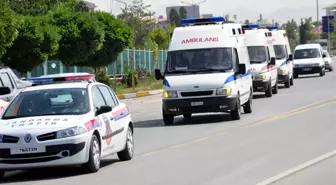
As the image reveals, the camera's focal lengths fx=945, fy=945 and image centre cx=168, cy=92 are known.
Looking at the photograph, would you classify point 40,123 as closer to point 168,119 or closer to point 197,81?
point 197,81

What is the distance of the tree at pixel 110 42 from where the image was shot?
4988 centimetres

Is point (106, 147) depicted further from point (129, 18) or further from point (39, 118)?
point (129, 18)

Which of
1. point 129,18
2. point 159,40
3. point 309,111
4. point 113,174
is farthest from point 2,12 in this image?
point 129,18

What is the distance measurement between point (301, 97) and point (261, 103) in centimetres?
291

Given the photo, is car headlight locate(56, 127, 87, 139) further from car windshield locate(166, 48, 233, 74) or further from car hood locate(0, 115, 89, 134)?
car windshield locate(166, 48, 233, 74)

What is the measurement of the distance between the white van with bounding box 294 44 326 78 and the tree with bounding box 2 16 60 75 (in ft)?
56.9

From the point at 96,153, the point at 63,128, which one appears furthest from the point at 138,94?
the point at 63,128

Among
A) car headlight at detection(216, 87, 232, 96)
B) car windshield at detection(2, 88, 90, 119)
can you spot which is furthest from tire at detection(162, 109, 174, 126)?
car windshield at detection(2, 88, 90, 119)

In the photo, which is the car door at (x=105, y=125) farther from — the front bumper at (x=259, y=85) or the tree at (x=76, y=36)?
the tree at (x=76, y=36)

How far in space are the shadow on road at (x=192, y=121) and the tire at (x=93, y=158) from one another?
10.3 metres

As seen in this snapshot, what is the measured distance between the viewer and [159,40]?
86250 mm

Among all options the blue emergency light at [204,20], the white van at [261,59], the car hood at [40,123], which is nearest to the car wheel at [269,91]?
the white van at [261,59]

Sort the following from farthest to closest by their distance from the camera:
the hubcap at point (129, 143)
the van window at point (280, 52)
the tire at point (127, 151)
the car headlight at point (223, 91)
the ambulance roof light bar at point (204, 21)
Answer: the van window at point (280, 52)
the ambulance roof light bar at point (204, 21)
the car headlight at point (223, 91)
the hubcap at point (129, 143)
the tire at point (127, 151)

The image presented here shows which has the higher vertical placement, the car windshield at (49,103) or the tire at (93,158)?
the car windshield at (49,103)
